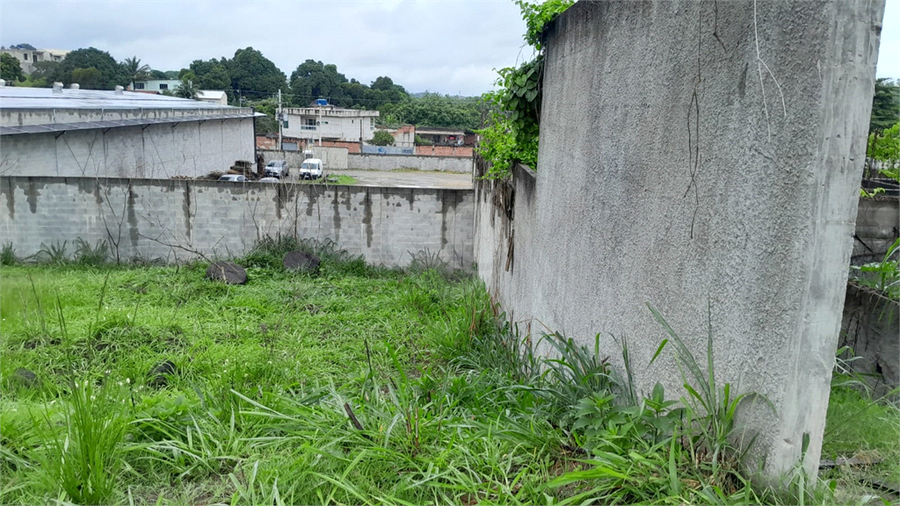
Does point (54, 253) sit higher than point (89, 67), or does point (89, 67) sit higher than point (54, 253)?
point (89, 67)

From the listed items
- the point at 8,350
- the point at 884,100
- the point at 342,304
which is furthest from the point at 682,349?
the point at 342,304

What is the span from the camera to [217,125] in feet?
68.9

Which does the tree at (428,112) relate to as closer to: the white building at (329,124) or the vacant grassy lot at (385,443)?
the white building at (329,124)

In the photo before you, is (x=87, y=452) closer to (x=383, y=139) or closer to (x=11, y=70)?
(x=383, y=139)

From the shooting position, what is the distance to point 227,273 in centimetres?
823

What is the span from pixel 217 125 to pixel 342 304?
53.1ft

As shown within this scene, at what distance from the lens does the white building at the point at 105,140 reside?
420 inches

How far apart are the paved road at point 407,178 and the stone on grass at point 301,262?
17233 millimetres

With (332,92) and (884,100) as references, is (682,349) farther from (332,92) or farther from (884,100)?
(332,92)

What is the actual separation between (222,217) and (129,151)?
6511mm

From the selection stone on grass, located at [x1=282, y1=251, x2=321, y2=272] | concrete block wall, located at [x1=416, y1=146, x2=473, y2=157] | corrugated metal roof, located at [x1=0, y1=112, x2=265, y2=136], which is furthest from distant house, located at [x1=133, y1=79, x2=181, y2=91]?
stone on grass, located at [x1=282, y1=251, x2=321, y2=272]

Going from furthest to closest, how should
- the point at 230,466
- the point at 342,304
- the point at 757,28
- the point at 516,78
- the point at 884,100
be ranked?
1. the point at 342,304
2. the point at 516,78
3. the point at 884,100
4. the point at 230,466
5. the point at 757,28

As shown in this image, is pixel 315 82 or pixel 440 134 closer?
pixel 315 82

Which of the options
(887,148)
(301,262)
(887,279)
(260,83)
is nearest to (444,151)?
(260,83)
